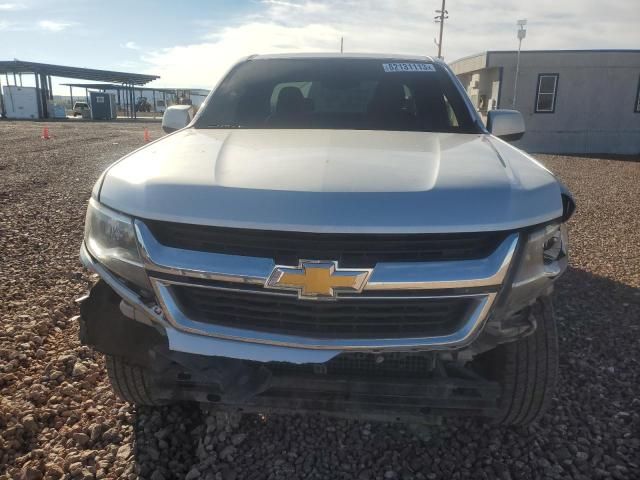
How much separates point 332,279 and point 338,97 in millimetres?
2216

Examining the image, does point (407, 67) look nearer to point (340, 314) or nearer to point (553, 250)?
point (553, 250)

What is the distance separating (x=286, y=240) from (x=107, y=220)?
75cm

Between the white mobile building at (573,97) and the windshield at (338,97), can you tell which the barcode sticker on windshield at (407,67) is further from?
the white mobile building at (573,97)

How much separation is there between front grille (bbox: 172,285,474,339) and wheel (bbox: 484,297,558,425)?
1.51ft

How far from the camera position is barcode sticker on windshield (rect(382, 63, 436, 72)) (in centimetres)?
361

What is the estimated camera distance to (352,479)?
224 centimetres

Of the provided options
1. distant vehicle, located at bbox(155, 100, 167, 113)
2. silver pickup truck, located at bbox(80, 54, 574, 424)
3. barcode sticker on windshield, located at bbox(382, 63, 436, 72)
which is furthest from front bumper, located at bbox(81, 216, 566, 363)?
distant vehicle, located at bbox(155, 100, 167, 113)

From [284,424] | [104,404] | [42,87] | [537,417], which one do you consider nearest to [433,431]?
[537,417]

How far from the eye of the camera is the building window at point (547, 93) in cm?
1977

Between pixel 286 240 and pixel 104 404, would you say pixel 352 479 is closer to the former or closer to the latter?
pixel 286 240

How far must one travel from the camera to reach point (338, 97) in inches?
146

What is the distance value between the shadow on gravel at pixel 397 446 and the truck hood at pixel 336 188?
1.15 m

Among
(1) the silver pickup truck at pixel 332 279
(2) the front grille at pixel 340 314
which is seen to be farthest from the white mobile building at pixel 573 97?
(2) the front grille at pixel 340 314

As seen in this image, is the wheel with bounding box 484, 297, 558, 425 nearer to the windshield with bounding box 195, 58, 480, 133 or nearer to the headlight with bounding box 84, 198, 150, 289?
the windshield with bounding box 195, 58, 480, 133
